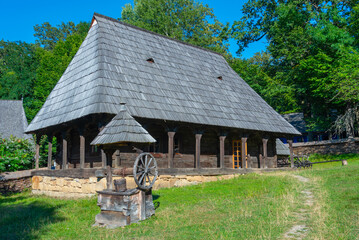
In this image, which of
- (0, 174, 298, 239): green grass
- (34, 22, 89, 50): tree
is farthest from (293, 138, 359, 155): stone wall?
(34, 22, 89, 50): tree

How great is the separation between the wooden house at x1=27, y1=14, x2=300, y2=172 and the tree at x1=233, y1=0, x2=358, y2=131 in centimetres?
1019

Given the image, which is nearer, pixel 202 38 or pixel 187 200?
pixel 187 200

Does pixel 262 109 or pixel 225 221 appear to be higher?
pixel 262 109

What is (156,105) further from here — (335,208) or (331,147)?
(331,147)

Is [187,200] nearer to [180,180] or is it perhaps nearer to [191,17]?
[180,180]

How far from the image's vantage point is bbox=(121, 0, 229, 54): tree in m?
38.4

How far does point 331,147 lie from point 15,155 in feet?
74.6

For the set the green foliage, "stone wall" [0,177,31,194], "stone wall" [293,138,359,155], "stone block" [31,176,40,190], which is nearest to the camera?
"stone block" [31,176,40,190]

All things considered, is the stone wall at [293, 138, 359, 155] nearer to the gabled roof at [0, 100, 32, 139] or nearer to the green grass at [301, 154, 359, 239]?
the green grass at [301, 154, 359, 239]

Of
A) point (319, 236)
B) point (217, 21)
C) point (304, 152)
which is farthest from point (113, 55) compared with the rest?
point (217, 21)

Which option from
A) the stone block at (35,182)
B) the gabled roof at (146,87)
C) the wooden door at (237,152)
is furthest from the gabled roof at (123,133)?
the wooden door at (237,152)

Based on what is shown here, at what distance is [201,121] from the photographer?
15086mm

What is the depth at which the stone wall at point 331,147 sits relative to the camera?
1034 inches

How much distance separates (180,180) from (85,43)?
8136 mm
